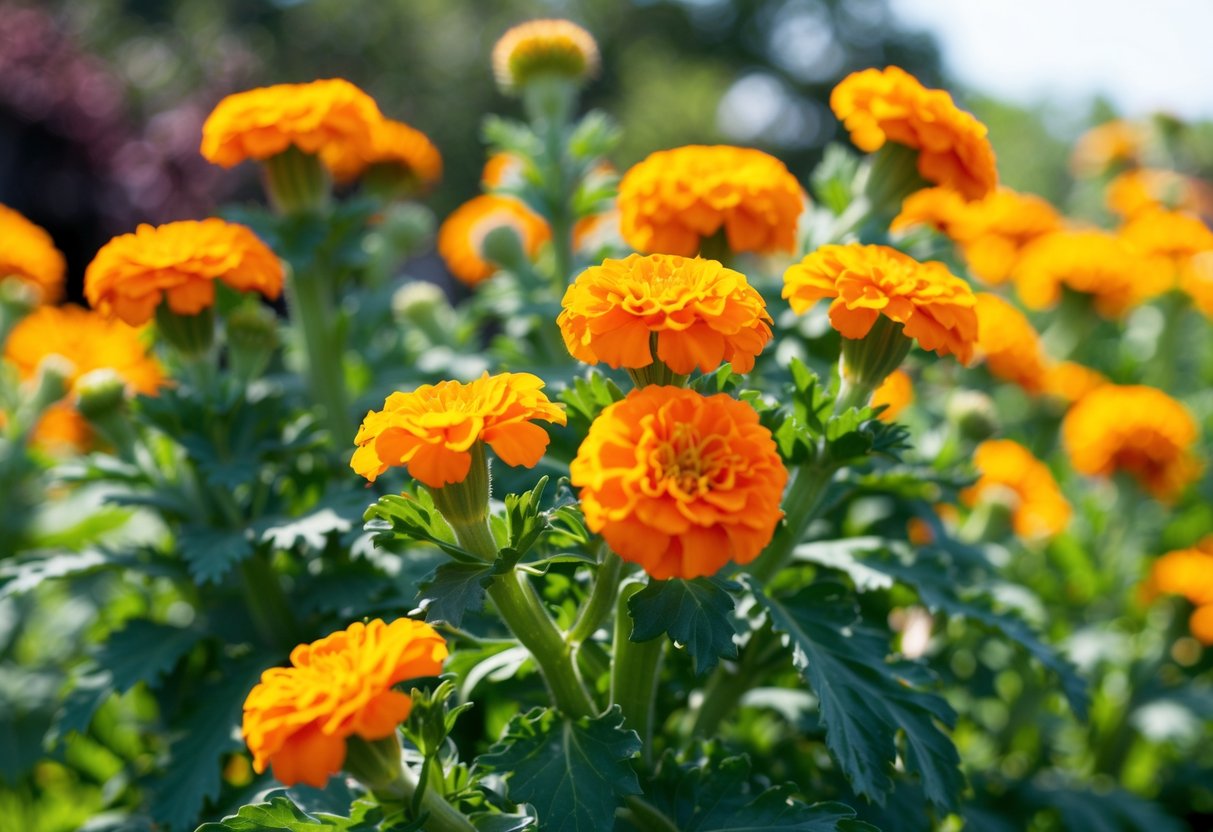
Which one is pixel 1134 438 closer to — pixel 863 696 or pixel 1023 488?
pixel 1023 488

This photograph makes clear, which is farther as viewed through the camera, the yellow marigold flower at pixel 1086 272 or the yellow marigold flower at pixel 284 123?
the yellow marigold flower at pixel 1086 272

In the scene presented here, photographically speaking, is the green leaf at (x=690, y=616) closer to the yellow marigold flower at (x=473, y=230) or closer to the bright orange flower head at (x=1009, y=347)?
the bright orange flower head at (x=1009, y=347)

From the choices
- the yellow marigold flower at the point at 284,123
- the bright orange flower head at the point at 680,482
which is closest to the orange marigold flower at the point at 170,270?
the yellow marigold flower at the point at 284,123

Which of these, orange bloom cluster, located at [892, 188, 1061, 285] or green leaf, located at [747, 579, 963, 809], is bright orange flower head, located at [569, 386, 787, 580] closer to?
green leaf, located at [747, 579, 963, 809]

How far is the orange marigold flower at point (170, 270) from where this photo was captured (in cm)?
158

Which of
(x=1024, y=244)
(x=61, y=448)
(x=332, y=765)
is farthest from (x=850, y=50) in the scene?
(x=332, y=765)

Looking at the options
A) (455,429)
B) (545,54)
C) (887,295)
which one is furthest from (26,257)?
(887,295)

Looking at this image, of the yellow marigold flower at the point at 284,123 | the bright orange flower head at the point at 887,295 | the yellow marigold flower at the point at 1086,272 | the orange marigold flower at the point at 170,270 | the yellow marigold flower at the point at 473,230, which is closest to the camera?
the bright orange flower head at the point at 887,295

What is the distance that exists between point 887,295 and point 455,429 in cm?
56

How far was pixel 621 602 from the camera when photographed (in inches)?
48.9

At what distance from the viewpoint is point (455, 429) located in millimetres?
1060

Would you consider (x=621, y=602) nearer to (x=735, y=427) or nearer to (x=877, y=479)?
(x=735, y=427)

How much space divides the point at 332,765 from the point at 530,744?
294 millimetres

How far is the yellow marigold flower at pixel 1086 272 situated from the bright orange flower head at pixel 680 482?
2.30m
